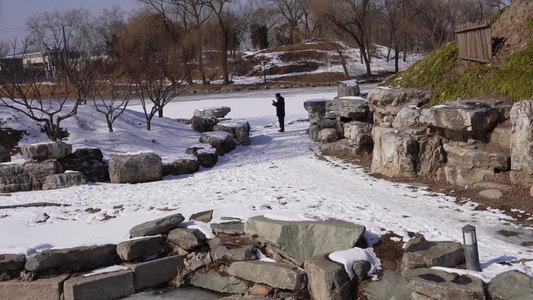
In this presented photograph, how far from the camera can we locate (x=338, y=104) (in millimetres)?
12852

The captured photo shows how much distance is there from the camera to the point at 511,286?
15.3ft

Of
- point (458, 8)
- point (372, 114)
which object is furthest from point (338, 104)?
point (458, 8)

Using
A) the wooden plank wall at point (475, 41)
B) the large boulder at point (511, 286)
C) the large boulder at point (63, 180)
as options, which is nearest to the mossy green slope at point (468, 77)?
the wooden plank wall at point (475, 41)

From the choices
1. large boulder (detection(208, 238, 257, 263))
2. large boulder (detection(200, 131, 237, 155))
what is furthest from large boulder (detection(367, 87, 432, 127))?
large boulder (detection(208, 238, 257, 263))

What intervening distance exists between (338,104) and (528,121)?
590 cm

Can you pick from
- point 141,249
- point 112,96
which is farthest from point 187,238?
point 112,96

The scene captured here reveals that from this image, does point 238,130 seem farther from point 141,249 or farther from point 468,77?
point 141,249

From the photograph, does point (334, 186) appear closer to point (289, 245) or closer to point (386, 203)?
point (386, 203)

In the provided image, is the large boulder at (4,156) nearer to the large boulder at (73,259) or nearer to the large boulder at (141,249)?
the large boulder at (73,259)

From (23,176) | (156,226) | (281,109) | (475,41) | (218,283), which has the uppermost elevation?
(475,41)

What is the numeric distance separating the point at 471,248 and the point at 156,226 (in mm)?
4091

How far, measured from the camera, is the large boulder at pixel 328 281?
5227 millimetres

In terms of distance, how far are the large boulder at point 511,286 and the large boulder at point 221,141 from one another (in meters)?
9.78

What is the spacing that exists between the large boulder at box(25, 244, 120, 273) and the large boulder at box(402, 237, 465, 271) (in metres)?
3.75
